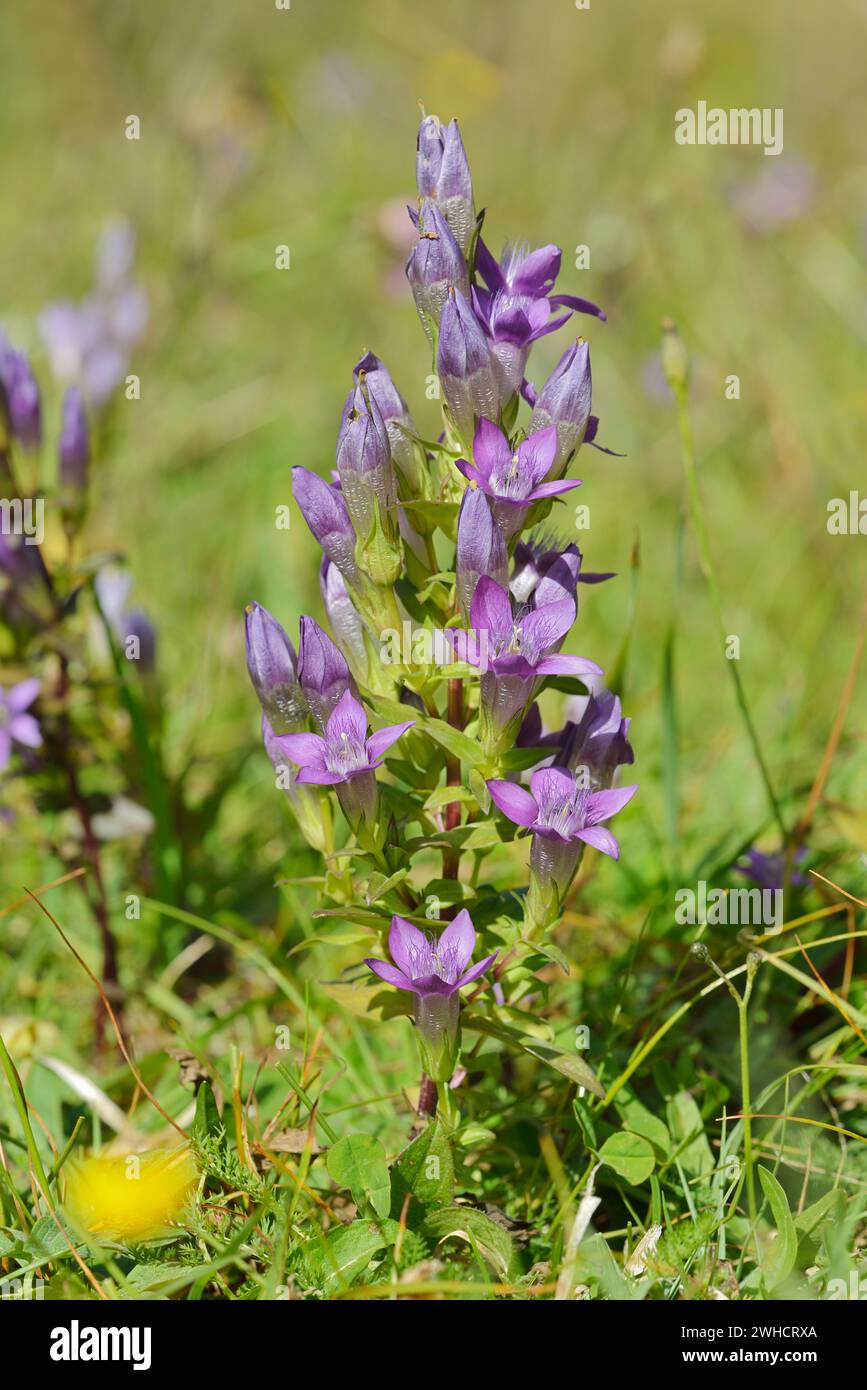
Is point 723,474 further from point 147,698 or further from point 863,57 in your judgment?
point 863,57

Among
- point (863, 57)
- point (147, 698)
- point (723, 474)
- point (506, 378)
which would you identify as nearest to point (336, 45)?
point (863, 57)

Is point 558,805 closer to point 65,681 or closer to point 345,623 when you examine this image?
point 345,623

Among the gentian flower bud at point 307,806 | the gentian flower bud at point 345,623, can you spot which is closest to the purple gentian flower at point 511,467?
the gentian flower bud at point 345,623

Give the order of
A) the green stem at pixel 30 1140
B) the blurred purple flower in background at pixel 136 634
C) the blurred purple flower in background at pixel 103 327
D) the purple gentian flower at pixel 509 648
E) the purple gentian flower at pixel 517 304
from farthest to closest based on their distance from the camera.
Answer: the blurred purple flower in background at pixel 103 327, the blurred purple flower in background at pixel 136 634, the green stem at pixel 30 1140, the purple gentian flower at pixel 517 304, the purple gentian flower at pixel 509 648

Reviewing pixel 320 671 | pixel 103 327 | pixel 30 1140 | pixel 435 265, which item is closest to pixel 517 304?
pixel 435 265

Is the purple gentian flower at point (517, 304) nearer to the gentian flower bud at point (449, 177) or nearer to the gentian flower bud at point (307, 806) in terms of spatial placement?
the gentian flower bud at point (449, 177)
